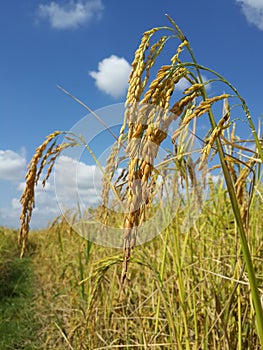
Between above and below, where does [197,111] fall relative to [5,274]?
above

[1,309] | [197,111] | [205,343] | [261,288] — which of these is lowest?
[1,309]

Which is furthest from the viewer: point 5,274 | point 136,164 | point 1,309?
point 5,274

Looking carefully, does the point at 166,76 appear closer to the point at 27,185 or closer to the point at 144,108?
the point at 144,108

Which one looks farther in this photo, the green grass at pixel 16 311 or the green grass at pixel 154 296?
the green grass at pixel 16 311

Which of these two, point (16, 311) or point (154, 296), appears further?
point (16, 311)

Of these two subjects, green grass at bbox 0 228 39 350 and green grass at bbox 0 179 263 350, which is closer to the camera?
green grass at bbox 0 179 263 350

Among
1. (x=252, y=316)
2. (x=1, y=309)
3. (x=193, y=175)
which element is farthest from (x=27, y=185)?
(x=1, y=309)

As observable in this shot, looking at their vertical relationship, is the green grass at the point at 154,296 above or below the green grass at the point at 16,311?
above

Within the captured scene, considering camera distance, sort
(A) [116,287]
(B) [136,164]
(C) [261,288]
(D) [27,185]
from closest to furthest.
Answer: (B) [136,164], (D) [27,185], (C) [261,288], (A) [116,287]

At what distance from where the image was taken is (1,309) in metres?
4.09

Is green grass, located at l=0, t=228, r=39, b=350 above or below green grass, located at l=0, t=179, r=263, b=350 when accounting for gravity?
below

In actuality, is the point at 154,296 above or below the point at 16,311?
above

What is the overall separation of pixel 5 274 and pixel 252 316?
479cm

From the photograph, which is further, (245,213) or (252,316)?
(252,316)
